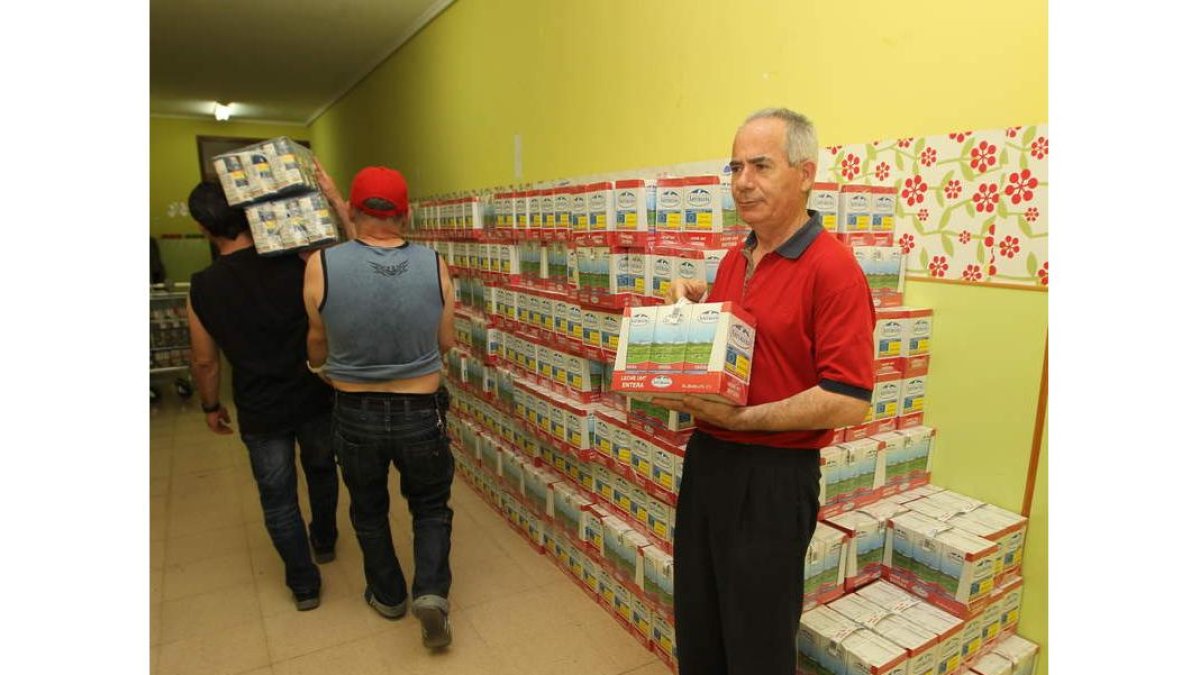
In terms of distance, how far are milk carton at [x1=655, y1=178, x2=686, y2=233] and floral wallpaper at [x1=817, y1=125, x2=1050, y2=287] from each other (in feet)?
2.14

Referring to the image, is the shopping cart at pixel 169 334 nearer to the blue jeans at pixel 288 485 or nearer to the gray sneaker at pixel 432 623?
the blue jeans at pixel 288 485

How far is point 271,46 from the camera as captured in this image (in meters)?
6.88

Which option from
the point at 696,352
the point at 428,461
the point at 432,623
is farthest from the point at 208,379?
the point at 696,352

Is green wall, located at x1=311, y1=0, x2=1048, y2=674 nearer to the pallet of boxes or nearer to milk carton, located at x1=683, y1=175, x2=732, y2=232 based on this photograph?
milk carton, located at x1=683, y1=175, x2=732, y2=232

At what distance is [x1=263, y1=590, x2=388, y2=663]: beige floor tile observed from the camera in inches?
105

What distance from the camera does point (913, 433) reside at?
7.79 feet

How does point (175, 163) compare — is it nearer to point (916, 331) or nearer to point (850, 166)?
point (850, 166)

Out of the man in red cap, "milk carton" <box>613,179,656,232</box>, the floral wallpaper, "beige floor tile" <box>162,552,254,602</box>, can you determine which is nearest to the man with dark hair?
the man in red cap

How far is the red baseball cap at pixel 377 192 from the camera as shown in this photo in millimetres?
2418

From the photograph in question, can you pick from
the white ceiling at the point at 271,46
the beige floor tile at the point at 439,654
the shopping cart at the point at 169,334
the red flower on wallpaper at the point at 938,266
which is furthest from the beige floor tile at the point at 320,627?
the white ceiling at the point at 271,46

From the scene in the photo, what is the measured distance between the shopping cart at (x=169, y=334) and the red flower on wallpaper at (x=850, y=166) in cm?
604

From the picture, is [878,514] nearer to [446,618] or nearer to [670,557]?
[670,557]

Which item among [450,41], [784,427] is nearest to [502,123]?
[450,41]

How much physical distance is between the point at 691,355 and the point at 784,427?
0.26 metres
